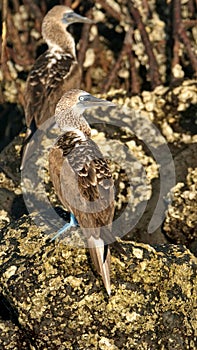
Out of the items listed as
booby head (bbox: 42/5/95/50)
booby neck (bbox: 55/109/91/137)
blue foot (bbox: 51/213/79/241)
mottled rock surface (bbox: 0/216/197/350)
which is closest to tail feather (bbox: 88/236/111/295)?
mottled rock surface (bbox: 0/216/197/350)

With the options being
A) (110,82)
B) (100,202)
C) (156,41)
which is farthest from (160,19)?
(100,202)

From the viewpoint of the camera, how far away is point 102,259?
4.80 m

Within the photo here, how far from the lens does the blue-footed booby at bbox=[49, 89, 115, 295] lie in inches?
192

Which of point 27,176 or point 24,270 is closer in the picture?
point 24,270

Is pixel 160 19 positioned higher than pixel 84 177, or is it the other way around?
pixel 84 177

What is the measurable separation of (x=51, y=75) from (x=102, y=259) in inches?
114

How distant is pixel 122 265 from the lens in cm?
502

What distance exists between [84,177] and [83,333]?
971 mm

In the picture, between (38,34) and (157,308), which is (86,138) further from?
(38,34)

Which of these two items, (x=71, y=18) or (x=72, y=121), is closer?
Answer: (x=72, y=121)

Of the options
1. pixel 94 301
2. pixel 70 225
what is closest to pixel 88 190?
→ pixel 70 225

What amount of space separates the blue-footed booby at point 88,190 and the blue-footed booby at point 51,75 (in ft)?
4.69

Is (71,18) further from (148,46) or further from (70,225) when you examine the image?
(70,225)

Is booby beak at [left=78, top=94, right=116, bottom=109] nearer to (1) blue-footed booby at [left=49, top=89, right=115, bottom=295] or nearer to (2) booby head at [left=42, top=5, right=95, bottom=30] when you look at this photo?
(1) blue-footed booby at [left=49, top=89, right=115, bottom=295]
